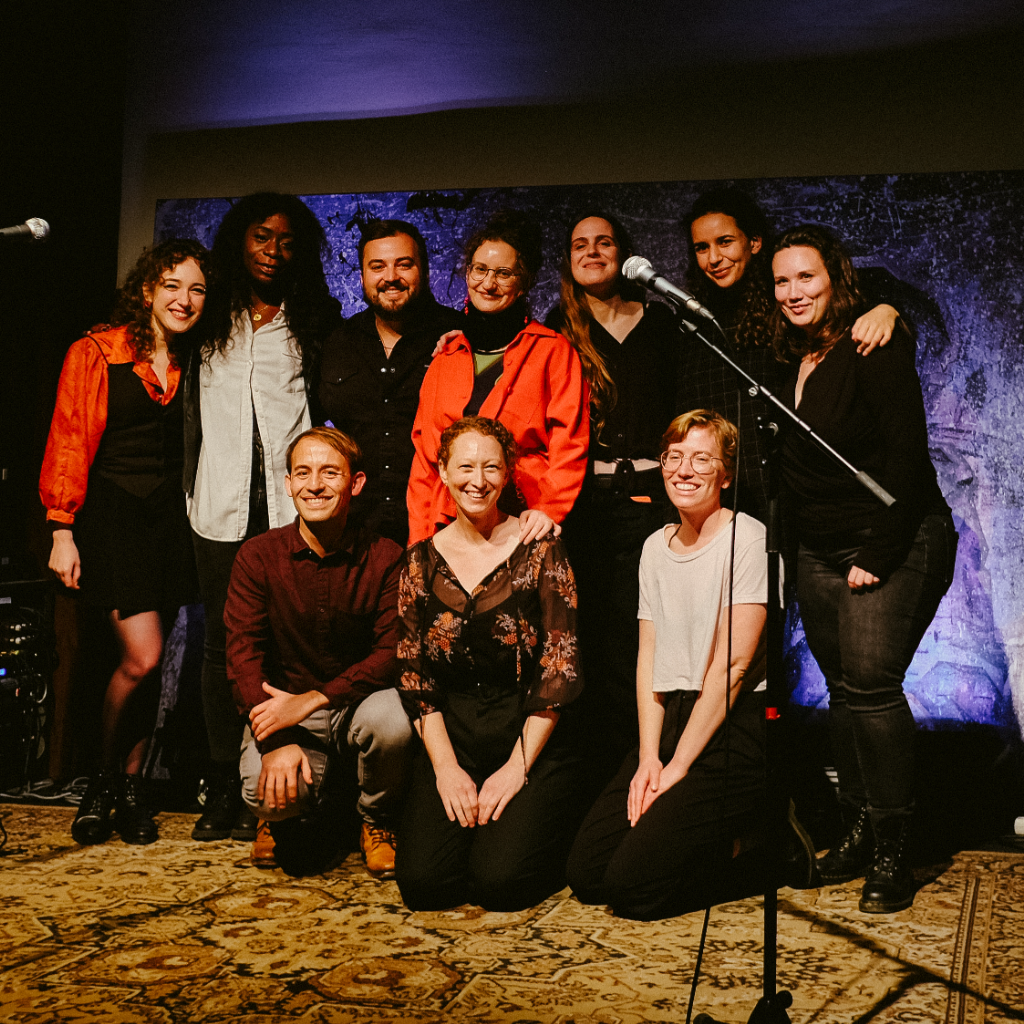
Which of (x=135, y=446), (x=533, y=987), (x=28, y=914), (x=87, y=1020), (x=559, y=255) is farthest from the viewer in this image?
(x=559, y=255)

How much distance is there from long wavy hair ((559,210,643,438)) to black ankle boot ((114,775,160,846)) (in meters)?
1.85

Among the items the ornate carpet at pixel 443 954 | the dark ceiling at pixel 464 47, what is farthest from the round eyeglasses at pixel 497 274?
the ornate carpet at pixel 443 954

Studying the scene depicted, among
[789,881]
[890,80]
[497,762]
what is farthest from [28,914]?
[890,80]

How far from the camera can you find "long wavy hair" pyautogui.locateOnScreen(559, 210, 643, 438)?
10.9ft

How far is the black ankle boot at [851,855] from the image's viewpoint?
298cm

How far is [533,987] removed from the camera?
7.54 ft

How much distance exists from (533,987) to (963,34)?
11.4 feet

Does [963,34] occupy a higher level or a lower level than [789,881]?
higher

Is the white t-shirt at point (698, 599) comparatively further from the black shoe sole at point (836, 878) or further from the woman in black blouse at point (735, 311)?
the black shoe sole at point (836, 878)

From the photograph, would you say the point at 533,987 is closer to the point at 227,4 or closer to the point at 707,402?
the point at 707,402

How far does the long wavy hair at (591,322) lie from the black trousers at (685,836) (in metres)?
0.92

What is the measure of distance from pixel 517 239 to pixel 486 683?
134 cm

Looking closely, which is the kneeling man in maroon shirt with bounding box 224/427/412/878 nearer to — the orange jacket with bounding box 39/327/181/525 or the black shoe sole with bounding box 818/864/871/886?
the orange jacket with bounding box 39/327/181/525

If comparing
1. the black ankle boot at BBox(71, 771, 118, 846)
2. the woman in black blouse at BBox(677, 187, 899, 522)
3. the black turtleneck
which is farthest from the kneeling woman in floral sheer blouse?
the black ankle boot at BBox(71, 771, 118, 846)
